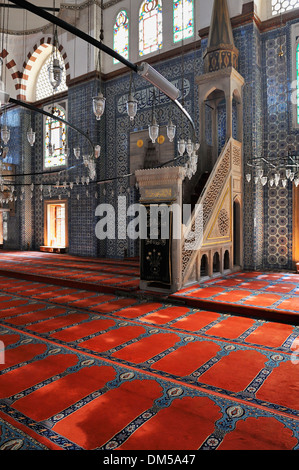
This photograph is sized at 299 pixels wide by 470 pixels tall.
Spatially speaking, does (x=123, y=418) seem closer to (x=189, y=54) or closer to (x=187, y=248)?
(x=187, y=248)

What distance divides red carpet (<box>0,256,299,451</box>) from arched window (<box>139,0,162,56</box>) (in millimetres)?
6859

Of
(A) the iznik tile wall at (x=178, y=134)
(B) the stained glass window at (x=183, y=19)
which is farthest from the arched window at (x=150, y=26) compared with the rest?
(A) the iznik tile wall at (x=178, y=134)

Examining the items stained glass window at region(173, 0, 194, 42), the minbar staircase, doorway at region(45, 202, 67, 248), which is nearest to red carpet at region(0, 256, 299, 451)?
the minbar staircase

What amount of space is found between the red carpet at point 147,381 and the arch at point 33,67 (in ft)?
31.5

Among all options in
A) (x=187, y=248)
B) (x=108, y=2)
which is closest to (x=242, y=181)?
(x=187, y=248)

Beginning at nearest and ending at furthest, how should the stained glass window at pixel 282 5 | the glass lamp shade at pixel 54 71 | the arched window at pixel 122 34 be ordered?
the glass lamp shade at pixel 54 71 < the stained glass window at pixel 282 5 < the arched window at pixel 122 34

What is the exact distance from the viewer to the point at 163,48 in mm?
7816

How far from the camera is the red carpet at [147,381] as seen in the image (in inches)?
61.6

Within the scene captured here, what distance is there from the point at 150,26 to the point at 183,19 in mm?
955

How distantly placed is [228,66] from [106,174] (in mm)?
4045

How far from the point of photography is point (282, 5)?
6.38m

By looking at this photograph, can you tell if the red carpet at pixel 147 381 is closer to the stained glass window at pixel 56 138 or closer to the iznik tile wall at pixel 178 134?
the iznik tile wall at pixel 178 134

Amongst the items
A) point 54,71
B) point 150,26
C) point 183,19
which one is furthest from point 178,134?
point 54,71
